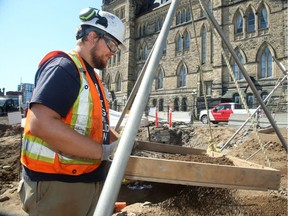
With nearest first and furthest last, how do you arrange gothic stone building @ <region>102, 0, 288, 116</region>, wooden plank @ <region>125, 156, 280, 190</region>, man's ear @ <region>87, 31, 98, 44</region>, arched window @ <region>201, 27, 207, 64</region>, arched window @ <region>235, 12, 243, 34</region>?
1. man's ear @ <region>87, 31, 98, 44</region>
2. wooden plank @ <region>125, 156, 280, 190</region>
3. gothic stone building @ <region>102, 0, 288, 116</region>
4. arched window @ <region>235, 12, 243, 34</region>
5. arched window @ <region>201, 27, 207, 64</region>

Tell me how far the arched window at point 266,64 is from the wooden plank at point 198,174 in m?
25.3

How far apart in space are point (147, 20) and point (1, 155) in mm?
31031

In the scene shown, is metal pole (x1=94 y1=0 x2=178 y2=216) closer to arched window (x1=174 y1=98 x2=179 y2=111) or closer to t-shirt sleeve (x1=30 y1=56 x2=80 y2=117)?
t-shirt sleeve (x1=30 y1=56 x2=80 y2=117)

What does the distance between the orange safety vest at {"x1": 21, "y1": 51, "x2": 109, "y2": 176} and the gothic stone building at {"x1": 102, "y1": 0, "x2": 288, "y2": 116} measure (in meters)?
17.7

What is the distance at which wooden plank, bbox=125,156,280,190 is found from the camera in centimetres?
207

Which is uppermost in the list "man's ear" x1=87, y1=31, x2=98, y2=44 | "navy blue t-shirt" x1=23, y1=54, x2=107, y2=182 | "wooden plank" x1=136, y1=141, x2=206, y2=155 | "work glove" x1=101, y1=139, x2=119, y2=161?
"man's ear" x1=87, y1=31, x2=98, y2=44

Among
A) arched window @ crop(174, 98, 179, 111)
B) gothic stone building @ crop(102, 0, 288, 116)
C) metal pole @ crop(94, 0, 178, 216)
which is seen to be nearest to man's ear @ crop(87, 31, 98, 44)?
metal pole @ crop(94, 0, 178, 216)

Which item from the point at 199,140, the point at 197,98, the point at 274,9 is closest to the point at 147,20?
the point at 197,98

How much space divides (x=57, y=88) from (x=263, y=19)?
28.0 metres

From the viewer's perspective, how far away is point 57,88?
1.42 metres

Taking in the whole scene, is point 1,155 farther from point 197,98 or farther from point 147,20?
point 147,20

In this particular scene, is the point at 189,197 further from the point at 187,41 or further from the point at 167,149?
the point at 187,41

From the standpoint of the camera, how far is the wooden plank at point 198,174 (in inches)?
81.4

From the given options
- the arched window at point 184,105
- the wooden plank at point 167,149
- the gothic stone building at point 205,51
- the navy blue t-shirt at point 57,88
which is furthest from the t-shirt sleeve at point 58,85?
the arched window at point 184,105
